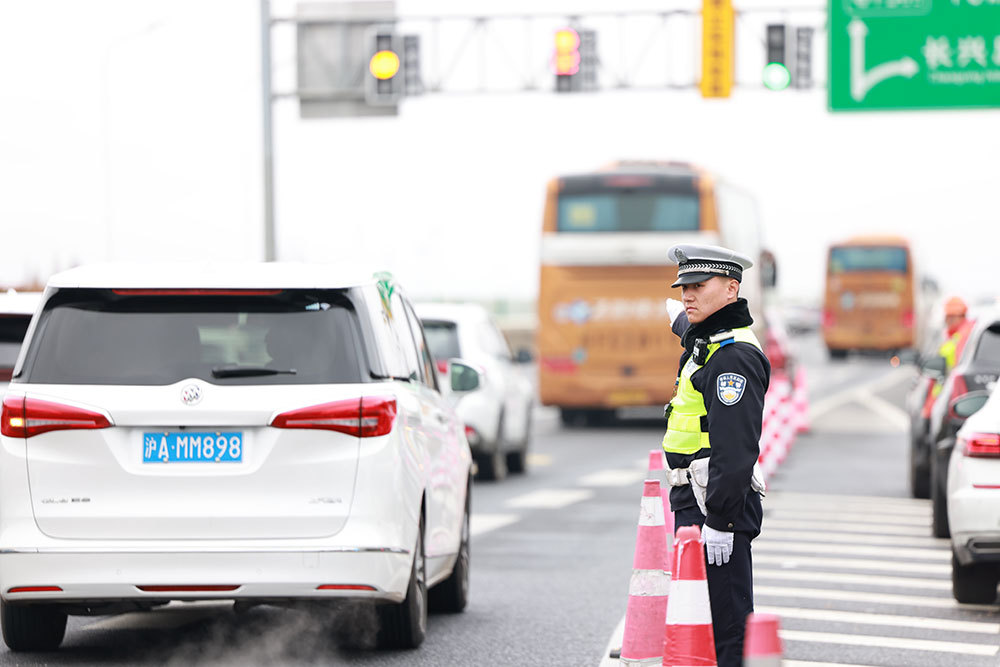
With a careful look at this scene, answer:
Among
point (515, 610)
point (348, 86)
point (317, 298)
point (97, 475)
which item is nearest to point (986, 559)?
point (515, 610)

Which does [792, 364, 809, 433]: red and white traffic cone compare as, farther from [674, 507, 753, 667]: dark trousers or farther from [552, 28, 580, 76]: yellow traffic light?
[674, 507, 753, 667]: dark trousers

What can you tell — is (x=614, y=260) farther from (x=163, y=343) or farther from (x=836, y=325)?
(x=836, y=325)

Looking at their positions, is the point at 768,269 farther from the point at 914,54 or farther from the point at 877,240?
the point at 877,240

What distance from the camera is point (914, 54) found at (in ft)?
105

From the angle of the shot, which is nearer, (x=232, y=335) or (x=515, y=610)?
(x=232, y=335)

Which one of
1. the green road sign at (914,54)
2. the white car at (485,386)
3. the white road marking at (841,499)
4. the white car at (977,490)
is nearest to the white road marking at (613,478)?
the white car at (485,386)

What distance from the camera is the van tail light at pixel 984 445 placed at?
30.3ft

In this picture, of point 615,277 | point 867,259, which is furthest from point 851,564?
point 867,259

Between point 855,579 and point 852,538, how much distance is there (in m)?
2.48

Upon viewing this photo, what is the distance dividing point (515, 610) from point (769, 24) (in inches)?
908

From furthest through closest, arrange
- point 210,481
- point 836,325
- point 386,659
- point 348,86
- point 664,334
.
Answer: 1. point 836,325
2. point 348,86
3. point 664,334
4. point 386,659
5. point 210,481

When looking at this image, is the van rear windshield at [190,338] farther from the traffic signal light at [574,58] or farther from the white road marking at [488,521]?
the traffic signal light at [574,58]

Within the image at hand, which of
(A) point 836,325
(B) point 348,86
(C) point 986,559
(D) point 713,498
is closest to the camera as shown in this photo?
(D) point 713,498

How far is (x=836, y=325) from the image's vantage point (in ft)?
190
